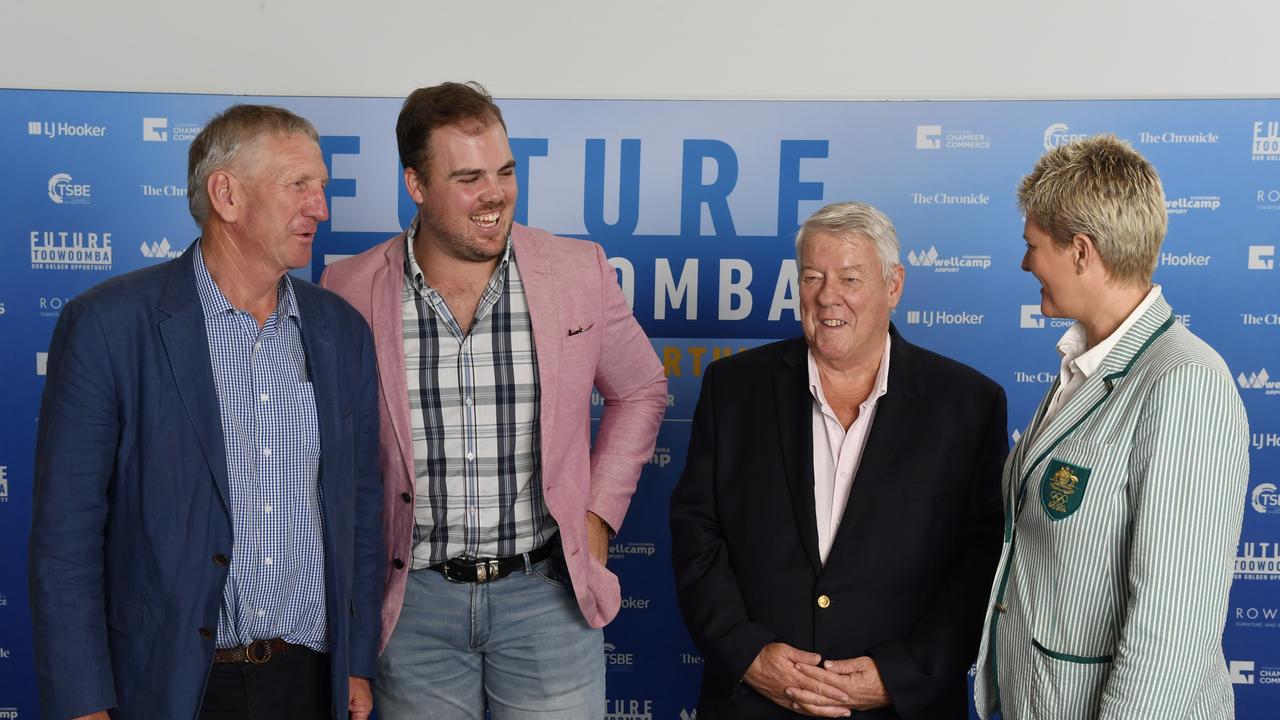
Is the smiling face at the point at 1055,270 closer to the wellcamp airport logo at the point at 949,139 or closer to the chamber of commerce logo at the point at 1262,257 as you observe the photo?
the wellcamp airport logo at the point at 949,139

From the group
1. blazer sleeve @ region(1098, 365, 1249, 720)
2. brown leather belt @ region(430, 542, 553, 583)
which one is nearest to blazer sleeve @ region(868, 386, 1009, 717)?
blazer sleeve @ region(1098, 365, 1249, 720)

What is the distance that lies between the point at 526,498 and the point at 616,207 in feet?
4.71

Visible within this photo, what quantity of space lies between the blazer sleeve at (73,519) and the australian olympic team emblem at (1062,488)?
1551 mm

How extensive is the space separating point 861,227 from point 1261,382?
1.98 m

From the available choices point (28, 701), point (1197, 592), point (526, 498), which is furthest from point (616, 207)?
point (28, 701)

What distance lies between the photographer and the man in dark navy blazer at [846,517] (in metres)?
2.02

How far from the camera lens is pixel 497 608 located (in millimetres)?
2109

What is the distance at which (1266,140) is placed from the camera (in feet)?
10.6

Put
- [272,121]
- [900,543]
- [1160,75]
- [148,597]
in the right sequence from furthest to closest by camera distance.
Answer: [1160,75]
[900,543]
[272,121]
[148,597]

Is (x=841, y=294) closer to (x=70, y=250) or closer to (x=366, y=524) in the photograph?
(x=366, y=524)

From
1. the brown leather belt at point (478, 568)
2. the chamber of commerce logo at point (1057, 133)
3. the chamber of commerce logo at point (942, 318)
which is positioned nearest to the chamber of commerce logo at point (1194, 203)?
the chamber of commerce logo at point (1057, 133)

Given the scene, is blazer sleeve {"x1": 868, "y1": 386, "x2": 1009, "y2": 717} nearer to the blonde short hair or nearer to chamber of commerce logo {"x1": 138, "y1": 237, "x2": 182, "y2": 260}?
the blonde short hair

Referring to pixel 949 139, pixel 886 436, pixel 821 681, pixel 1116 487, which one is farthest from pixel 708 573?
pixel 949 139

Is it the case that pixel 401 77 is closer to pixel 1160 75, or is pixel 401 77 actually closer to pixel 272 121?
pixel 272 121
